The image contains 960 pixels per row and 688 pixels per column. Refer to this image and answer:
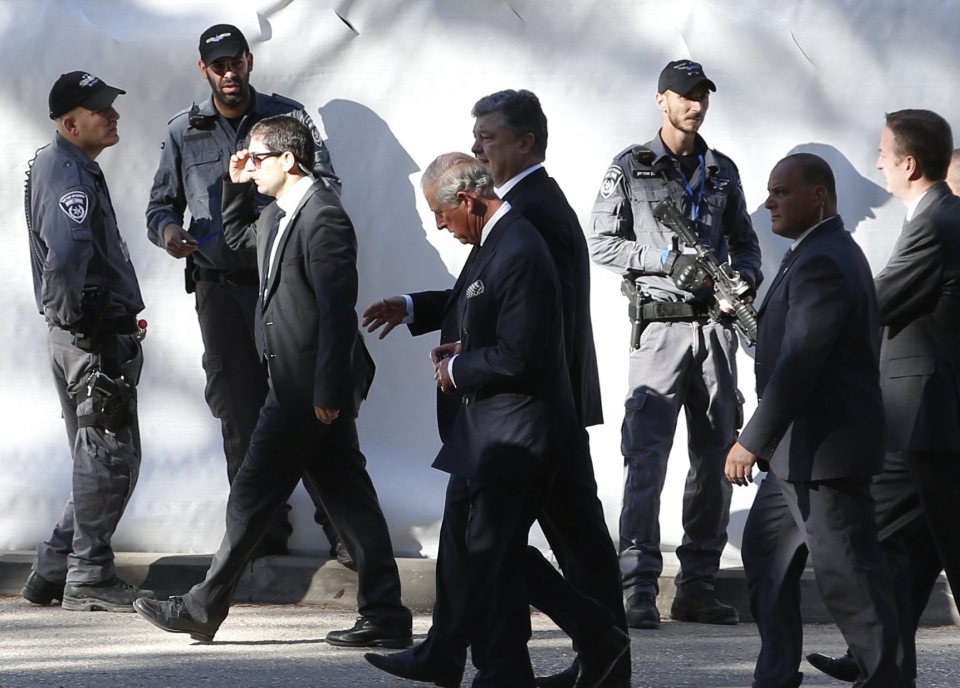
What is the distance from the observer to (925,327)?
5.50 meters

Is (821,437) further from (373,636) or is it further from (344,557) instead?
(344,557)

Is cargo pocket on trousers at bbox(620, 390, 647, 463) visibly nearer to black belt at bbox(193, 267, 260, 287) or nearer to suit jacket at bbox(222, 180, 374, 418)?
suit jacket at bbox(222, 180, 374, 418)

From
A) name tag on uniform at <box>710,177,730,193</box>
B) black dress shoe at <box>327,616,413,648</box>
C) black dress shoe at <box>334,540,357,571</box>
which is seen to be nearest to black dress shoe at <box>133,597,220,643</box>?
black dress shoe at <box>327,616,413,648</box>

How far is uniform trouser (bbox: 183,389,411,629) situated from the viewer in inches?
238

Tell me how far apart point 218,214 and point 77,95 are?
0.76 metres

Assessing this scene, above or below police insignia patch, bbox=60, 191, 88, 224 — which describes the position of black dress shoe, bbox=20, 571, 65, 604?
below

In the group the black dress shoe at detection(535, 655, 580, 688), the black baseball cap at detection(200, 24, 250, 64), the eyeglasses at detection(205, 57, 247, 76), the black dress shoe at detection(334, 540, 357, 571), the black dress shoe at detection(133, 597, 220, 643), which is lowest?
the black dress shoe at detection(535, 655, 580, 688)

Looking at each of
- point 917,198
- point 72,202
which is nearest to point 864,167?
point 917,198

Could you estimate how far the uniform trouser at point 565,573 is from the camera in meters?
5.10

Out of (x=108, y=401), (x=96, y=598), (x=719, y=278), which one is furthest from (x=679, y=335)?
(x=96, y=598)

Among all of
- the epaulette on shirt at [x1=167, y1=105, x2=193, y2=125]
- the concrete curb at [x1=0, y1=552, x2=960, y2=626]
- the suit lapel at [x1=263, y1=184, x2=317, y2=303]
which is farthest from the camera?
the epaulette on shirt at [x1=167, y1=105, x2=193, y2=125]

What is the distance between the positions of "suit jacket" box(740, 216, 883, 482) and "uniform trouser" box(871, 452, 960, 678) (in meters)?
0.58

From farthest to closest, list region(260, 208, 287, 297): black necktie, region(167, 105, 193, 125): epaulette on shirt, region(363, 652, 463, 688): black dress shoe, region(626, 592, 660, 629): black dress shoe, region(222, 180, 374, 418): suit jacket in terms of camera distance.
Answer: region(167, 105, 193, 125): epaulette on shirt
region(626, 592, 660, 629): black dress shoe
region(260, 208, 287, 297): black necktie
region(222, 180, 374, 418): suit jacket
region(363, 652, 463, 688): black dress shoe

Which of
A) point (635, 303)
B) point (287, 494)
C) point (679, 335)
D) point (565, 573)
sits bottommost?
point (565, 573)
